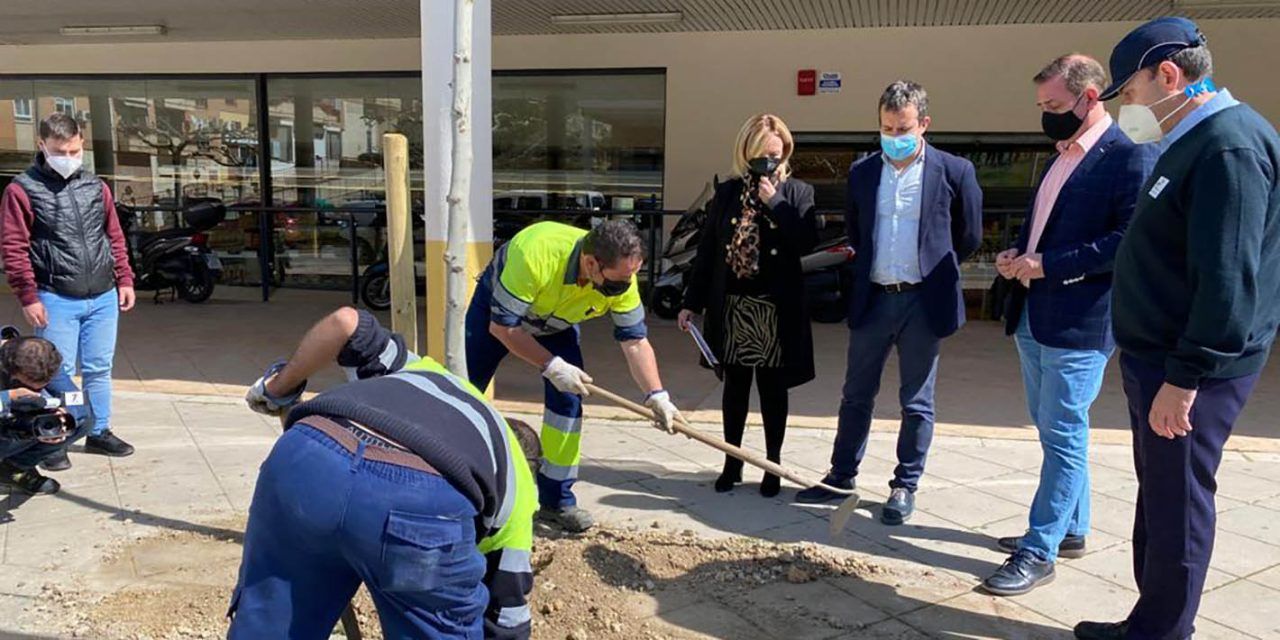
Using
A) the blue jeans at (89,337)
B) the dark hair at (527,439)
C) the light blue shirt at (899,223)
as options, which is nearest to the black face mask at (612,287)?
the dark hair at (527,439)

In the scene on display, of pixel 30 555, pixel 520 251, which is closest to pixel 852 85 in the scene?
pixel 520 251

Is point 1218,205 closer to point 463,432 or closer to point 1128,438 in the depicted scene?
point 463,432

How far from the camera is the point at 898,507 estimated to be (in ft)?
12.7

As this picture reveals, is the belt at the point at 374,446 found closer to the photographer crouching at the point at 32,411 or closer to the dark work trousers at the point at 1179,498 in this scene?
the dark work trousers at the point at 1179,498

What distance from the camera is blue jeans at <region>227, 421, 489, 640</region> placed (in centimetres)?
162

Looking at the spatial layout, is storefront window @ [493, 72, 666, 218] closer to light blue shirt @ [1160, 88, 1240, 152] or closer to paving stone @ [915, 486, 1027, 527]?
paving stone @ [915, 486, 1027, 527]

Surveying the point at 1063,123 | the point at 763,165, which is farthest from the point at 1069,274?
the point at 763,165

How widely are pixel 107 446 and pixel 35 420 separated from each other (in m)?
0.90

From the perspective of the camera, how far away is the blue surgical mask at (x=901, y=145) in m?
3.66

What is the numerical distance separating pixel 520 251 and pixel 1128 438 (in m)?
3.94

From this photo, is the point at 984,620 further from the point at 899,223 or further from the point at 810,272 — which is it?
the point at 810,272

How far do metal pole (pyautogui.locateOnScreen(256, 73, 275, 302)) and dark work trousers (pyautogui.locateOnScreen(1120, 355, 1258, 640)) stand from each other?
387 inches

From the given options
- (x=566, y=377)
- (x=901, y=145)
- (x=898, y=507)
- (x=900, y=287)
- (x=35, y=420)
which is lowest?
(x=898, y=507)

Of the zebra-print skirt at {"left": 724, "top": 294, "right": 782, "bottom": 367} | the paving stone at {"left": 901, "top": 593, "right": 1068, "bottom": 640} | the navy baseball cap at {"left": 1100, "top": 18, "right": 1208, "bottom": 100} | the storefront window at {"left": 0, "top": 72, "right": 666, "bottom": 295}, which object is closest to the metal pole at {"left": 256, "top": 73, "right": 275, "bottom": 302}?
the storefront window at {"left": 0, "top": 72, "right": 666, "bottom": 295}
